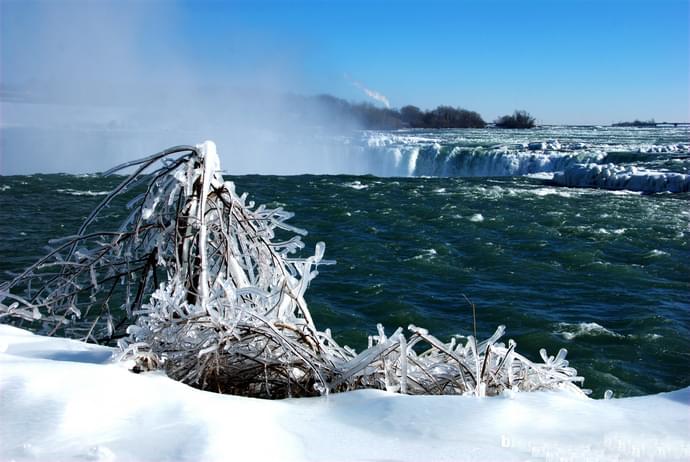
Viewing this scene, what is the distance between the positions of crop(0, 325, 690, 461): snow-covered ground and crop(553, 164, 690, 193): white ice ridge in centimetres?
2295

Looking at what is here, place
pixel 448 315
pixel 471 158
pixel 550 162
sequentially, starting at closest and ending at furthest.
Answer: pixel 448 315 → pixel 550 162 → pixel 471 158

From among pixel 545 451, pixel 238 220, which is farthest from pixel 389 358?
pixel 238 220

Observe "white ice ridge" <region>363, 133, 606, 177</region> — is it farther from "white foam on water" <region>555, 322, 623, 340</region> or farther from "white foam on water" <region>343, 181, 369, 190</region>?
"white foam on water" <region>555, 322, 623, 340</region>

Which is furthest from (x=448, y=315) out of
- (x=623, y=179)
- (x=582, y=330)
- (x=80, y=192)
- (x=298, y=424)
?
(x=623, y=179)

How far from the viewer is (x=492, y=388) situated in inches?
114

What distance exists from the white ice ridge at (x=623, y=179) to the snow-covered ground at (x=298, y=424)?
904 inches

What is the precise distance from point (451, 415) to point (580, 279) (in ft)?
34.2

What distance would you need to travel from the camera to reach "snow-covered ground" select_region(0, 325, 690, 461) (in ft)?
6.18

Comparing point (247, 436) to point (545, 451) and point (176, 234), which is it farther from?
point (176, 234)

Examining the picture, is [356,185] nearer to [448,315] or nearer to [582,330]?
[448,315]

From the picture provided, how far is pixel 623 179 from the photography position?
79.3 ft

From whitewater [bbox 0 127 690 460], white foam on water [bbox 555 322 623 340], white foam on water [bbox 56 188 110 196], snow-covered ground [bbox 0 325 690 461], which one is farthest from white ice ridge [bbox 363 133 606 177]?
snow-covered ground [bbox 0 325 690 461]

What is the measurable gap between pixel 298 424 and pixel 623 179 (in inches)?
971

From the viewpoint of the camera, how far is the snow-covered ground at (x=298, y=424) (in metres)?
1.88
